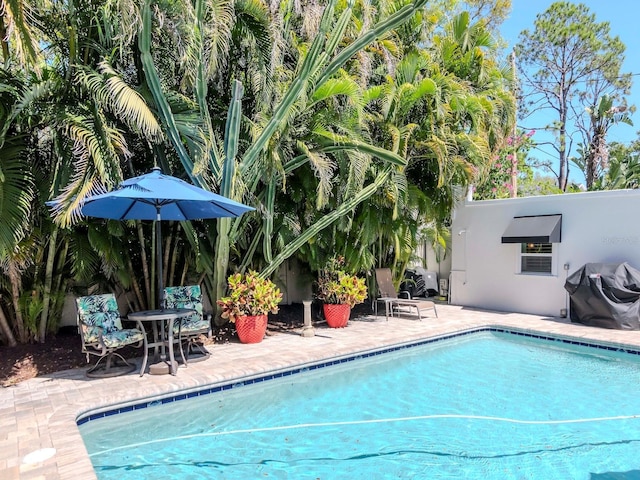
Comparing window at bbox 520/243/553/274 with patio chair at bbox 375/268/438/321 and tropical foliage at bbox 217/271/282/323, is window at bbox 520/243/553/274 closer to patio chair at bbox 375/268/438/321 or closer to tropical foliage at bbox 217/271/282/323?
patio chair at bbox 375/268/438/321

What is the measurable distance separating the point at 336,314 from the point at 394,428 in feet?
17.4

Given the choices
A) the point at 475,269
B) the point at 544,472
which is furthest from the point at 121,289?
the point at 475,269

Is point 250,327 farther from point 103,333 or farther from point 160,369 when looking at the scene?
point 103,333

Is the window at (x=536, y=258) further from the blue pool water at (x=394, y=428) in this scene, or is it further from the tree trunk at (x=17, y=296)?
the tree trunk at (x=17, y=296)

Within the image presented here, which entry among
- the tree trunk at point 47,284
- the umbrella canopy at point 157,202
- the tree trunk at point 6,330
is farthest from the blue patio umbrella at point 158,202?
the tree trunk at point 6,330

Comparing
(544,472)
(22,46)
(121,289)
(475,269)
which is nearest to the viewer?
(544,472)

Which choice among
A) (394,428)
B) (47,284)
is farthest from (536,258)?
(47,284)

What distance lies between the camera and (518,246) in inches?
525

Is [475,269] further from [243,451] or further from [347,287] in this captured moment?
[243,451]

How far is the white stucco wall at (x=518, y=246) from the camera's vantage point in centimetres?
1137

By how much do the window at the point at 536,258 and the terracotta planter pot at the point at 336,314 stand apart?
5.71m

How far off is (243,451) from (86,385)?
2.99 metres

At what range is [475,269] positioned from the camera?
14.4 meters

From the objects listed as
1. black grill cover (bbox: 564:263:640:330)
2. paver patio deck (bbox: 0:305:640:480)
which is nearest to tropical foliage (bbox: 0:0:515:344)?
paver patio deck (bbox: 0:305:640:480)
